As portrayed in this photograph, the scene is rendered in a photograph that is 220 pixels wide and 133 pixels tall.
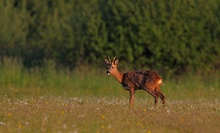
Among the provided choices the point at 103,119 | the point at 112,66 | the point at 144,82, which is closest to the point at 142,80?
the point at 144,82

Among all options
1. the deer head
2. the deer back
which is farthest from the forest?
the deer back

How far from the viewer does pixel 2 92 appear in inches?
899

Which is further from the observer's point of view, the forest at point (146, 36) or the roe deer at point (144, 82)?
the forest at point (146, 36)

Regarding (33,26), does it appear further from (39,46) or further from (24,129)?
(24,129)

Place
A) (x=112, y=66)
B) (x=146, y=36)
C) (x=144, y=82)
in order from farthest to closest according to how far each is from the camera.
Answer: (x=146, y=36)
(x=112, y=66)
(x=144, y=82)

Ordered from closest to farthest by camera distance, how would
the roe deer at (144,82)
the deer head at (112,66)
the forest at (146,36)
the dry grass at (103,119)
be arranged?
the dry grass at (103,119)
the roe deer at (144,82)
the deer head at (112,66)
the forest at (146,36)

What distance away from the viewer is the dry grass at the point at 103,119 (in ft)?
44.1

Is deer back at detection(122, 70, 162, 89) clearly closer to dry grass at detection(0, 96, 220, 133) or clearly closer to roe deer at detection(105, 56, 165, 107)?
roe deer at detection(105, 56, 165, 107)

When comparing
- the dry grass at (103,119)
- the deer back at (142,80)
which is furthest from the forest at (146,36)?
the dry grass at (103,119)

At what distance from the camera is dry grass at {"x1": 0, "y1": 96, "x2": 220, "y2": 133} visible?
44.1 feet

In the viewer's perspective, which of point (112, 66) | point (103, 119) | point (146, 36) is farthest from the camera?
A: point (146, 36)

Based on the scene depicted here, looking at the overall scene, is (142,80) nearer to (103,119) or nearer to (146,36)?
(103,119)

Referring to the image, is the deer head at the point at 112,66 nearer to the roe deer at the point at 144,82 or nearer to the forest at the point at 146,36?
the roe deer at the point at 144,82

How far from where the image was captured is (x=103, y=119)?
46.6ft
